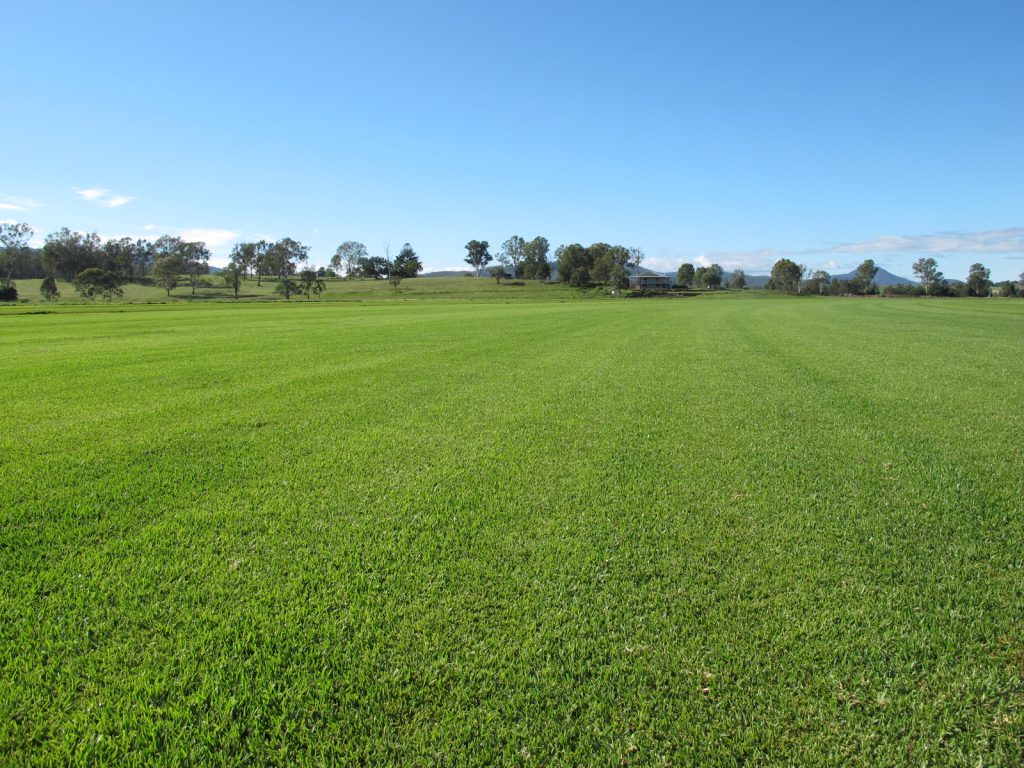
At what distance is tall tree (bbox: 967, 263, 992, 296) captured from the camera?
128 m

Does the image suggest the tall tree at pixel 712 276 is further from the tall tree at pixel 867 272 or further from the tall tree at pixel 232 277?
the tall tree at pixel 232 277

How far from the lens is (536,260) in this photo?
16712 centimetres

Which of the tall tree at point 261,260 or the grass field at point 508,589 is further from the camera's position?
the tall tree at point 261,260

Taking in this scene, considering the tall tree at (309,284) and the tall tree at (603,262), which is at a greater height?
the tall tree at (603,262)

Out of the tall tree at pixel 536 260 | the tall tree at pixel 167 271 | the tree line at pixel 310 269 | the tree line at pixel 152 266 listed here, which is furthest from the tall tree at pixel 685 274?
the tall tree at pixel 167 271

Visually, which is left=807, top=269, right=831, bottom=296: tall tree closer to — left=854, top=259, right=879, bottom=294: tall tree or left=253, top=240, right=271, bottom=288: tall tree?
left=854, top=259, right=879, bottom=294: tall tree

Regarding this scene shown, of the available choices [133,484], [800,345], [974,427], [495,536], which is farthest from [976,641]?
[800,345]

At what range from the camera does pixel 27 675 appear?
2.35m

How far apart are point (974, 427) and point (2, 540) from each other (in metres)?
10.1

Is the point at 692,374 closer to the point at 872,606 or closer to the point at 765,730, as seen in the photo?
the point at 872,606

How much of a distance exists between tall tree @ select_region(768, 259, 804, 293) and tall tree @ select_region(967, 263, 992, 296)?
1664 inches

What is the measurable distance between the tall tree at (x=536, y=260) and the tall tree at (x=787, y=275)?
244ft

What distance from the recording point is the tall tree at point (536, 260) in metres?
160

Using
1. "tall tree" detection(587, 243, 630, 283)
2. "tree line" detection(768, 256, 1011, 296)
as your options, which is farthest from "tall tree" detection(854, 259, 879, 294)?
"tall tree" detection(587, 243, 630, 283)
